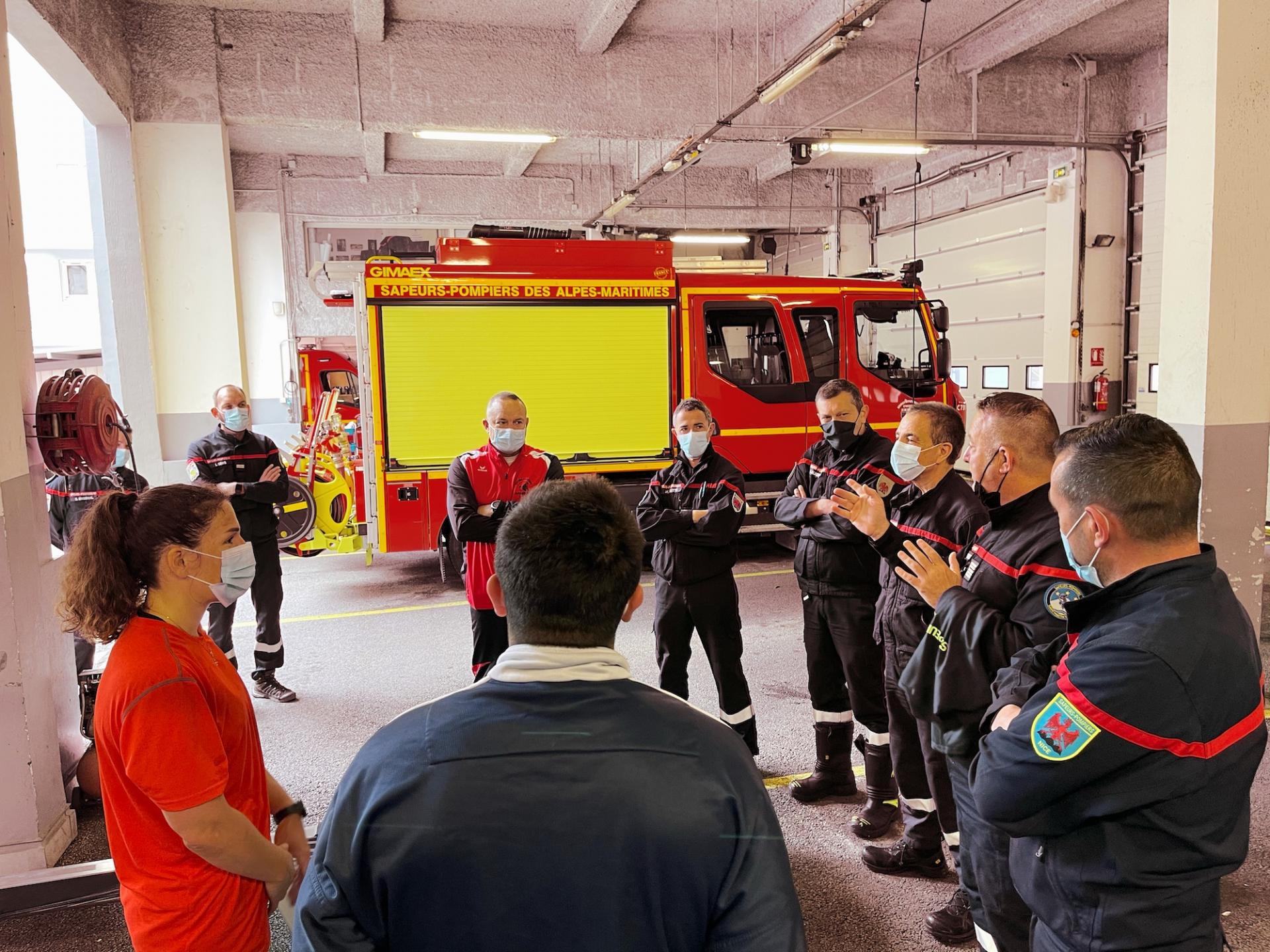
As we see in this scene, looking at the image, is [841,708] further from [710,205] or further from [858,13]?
[710,205]

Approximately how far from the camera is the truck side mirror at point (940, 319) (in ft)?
25.0

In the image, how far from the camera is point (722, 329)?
25.3ft

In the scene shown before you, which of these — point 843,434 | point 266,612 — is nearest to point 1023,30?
point 843,434

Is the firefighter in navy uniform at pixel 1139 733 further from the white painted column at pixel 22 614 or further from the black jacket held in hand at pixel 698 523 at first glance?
the white painted column at pixel 22 614

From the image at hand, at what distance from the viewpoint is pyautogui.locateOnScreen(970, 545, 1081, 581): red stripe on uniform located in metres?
2.08

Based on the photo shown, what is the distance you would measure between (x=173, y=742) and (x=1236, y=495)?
177 inches

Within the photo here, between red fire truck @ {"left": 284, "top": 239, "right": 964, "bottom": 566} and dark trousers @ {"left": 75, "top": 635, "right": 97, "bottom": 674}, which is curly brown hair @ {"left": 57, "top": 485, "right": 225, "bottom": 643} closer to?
dark trousers @ {"left": 75, "top": 635, "right": 97, "bottom": 674}

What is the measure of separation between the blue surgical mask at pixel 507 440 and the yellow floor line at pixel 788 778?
2004 mm

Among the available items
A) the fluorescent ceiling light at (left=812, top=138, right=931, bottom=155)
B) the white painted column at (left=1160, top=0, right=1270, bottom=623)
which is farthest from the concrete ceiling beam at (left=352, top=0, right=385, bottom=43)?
the white painted column at (left=1160, top=0, right=1270, bottom=623)

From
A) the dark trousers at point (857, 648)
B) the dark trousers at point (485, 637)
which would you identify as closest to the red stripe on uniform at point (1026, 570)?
the dark trousers at point (857, 648)

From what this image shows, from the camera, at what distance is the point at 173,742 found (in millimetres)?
1672

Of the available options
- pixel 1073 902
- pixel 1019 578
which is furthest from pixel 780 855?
pixel 1019 578

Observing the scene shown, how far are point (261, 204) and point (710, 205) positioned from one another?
26.1 feet

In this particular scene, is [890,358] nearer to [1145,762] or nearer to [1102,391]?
[1102,391]
